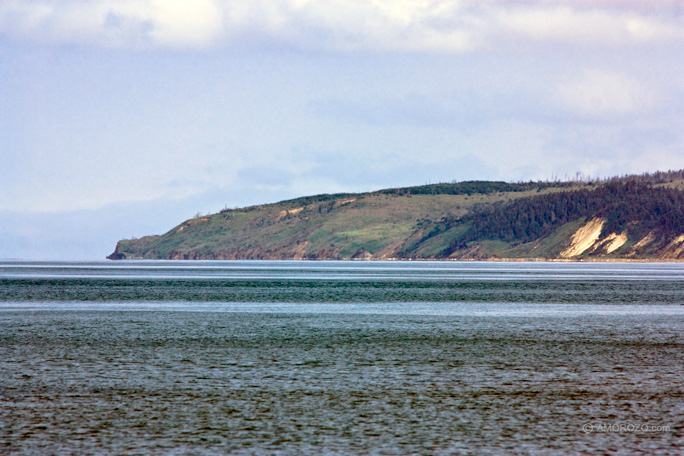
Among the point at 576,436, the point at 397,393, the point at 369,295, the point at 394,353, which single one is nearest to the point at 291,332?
the point at 394,353

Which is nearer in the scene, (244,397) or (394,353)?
(244,397)

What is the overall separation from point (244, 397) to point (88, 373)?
6399mm

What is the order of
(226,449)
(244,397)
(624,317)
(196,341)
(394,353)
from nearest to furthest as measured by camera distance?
(226,449), (244,397), (394,353), (196,341), (624,317)

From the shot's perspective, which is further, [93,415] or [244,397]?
[244,397]

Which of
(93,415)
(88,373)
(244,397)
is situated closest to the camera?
(93,415)

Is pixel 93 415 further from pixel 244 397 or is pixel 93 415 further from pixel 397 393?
pixel 397 393

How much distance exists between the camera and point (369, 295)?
75.5 meters

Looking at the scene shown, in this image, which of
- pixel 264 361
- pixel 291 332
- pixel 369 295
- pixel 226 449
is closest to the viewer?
pixel 226 449

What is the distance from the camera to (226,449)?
A: 15.8 meters

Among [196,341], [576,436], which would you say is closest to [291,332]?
[196,341]

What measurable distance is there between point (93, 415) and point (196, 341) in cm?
1600

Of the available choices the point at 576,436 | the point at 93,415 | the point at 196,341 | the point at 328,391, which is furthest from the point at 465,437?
the point at 196,341

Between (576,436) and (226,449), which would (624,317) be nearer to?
(576,436)

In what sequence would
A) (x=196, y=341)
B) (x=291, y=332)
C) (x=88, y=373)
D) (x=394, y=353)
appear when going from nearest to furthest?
(x=88, y=373)
(x=394, y=353)
(x=196, y=341)
(x=291, y=332)
